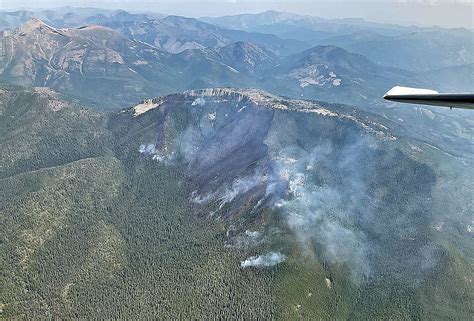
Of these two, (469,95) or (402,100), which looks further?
(402,100)

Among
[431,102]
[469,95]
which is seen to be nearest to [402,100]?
[431,102]

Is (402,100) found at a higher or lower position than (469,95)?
lower

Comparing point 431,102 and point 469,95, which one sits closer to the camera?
point 469,95

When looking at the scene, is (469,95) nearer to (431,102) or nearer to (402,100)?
(431,102)
